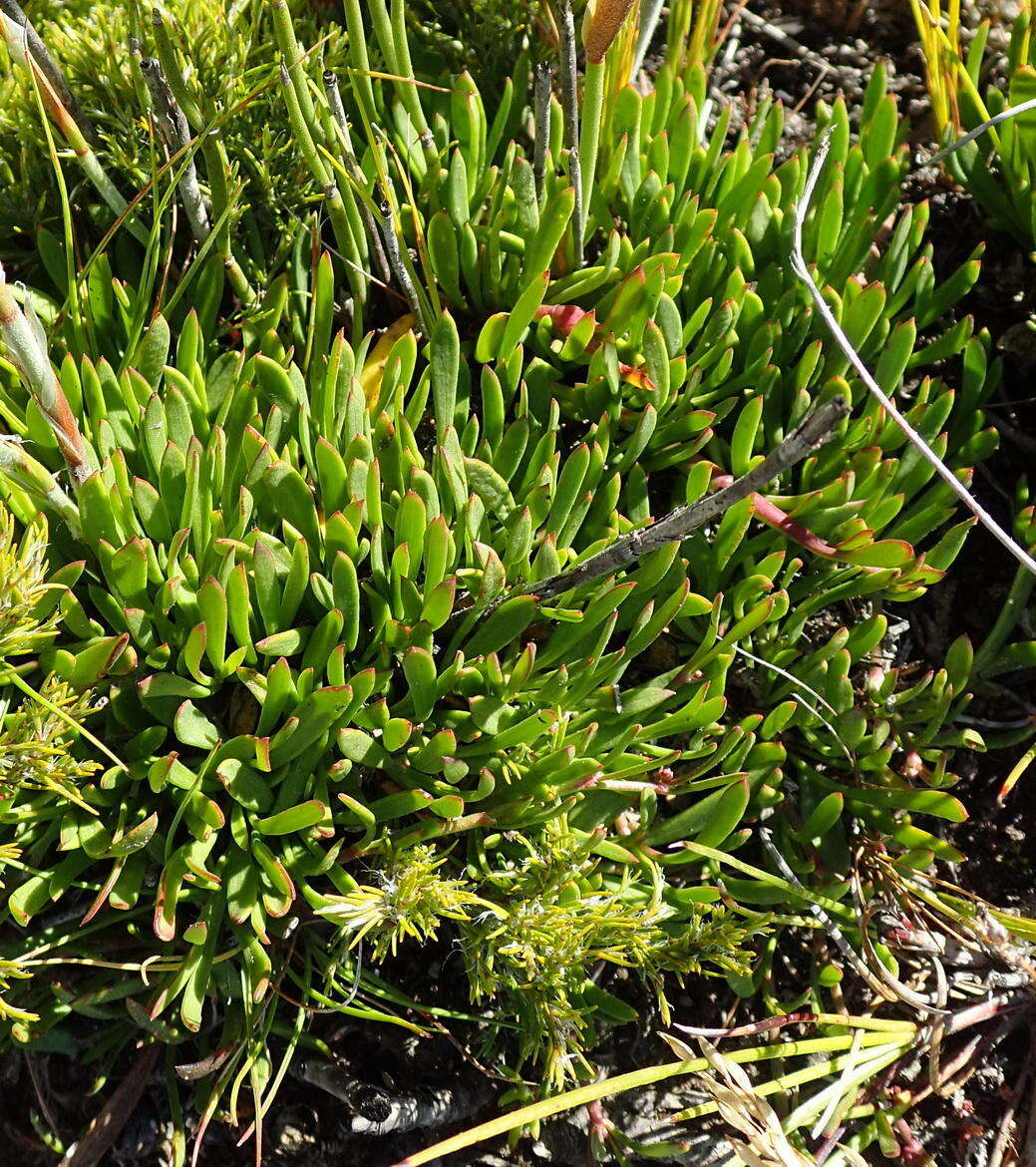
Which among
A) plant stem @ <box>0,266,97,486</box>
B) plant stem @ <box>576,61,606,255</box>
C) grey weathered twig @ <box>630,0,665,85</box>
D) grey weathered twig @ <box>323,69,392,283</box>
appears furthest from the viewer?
grey weathered twig @ <box>630,0,665,85</box>

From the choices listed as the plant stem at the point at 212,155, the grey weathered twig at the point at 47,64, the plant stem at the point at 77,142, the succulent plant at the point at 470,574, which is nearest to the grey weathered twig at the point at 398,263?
the succulent plant at the point at 470,574

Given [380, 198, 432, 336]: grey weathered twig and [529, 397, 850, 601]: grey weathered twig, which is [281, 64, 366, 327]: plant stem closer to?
[380, 198, 432, 336]: grey weathered twig

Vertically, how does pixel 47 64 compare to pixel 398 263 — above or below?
above

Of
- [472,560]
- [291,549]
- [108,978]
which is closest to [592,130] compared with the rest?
[472,560]

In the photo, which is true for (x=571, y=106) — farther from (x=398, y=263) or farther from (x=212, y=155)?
(x=212, y=155)

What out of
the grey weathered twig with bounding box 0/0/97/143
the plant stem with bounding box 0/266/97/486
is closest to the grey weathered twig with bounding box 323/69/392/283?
the grey weathered twig with bounding box 0/0/97/143

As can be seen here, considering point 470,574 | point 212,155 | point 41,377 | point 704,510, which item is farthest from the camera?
point 212,155

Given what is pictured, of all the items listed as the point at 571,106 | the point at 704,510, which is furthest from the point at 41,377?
the point at 571,106
